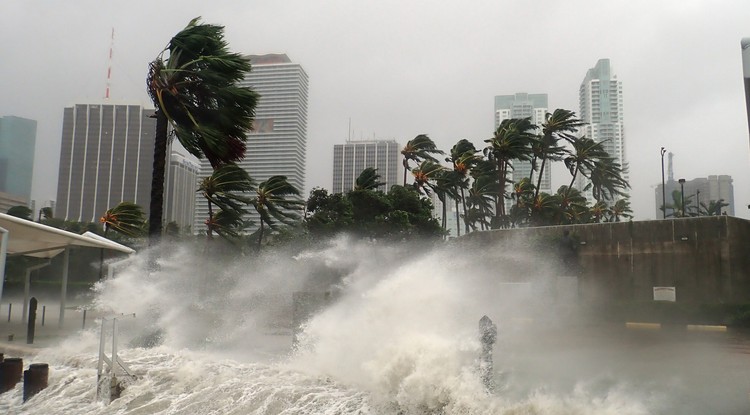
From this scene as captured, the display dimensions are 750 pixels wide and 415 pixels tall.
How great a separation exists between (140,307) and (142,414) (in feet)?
31.0

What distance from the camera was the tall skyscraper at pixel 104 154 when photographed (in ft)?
235

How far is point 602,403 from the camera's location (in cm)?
712

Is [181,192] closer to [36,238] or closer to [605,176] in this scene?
[605,176]

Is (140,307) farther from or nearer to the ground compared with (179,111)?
nearer to the ground

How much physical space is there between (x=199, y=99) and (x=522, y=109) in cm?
10418

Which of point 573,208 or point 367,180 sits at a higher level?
point 367,180

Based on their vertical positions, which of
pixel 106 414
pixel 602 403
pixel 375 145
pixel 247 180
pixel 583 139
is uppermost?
pixel 375 145

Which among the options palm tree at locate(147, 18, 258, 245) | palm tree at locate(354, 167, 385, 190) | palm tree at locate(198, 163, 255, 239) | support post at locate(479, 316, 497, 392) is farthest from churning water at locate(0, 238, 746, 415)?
palm tree at locate(354, 167, 385, 190)

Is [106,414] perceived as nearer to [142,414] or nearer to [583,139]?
[142,414]

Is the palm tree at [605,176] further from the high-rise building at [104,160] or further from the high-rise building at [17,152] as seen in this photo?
the high-rise building at [104,160]

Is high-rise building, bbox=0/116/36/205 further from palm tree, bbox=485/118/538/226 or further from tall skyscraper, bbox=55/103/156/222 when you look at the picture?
palm tree, bbox=485/118/538/226

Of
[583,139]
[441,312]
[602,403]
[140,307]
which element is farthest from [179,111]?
[583,139]

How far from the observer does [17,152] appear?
49.3m

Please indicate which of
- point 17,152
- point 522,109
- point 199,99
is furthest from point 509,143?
point 522,109
